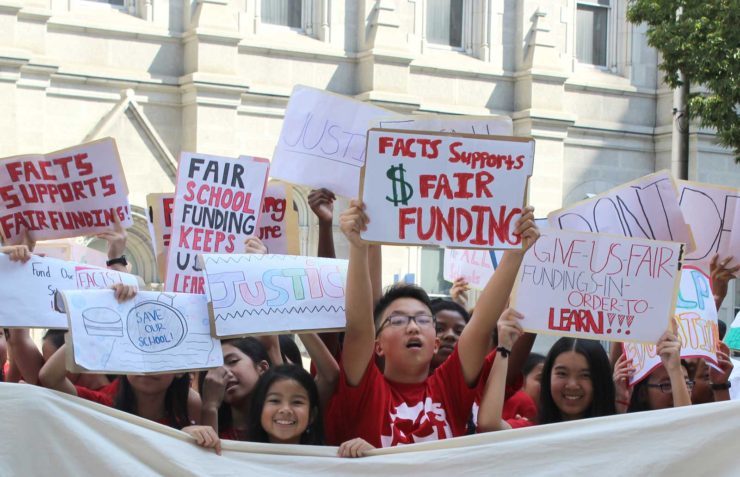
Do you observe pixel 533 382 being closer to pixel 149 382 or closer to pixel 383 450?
pixel 383 450

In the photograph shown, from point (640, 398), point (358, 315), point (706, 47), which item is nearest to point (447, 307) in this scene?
point (640, 398)

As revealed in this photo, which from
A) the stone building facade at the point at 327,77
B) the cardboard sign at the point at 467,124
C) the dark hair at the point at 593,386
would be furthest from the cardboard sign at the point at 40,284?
the stone building facade at the point at 327,77

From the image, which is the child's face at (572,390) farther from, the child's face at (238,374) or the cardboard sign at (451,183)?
the child's face at (238,374)

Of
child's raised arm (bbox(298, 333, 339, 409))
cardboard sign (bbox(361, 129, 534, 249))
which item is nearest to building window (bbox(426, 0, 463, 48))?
cardboard sign (bbox(361, 129, 534, 249))

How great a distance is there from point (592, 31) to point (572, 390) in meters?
18.0

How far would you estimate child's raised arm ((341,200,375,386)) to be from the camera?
4906 millimetres

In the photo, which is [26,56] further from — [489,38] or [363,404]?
[363,404]

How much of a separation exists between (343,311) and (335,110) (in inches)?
65.0

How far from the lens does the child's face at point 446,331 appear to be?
6.15 metres

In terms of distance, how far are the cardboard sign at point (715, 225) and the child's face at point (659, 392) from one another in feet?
3.72

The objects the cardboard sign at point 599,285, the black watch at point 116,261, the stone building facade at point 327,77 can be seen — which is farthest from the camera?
the stone building facade at point 327,77

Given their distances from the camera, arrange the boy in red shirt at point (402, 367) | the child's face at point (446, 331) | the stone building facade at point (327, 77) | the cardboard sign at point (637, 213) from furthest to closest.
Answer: the stone building facade at point (327, 77), the cardboard sign at point (637, 213), the child's face at point (446, 331), the boy in red shirt at point (402, 367)

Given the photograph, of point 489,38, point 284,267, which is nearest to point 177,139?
point 489,38

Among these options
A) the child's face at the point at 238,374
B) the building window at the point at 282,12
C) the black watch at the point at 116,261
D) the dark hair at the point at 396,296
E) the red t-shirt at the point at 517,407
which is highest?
the building window at the point at 282,12
